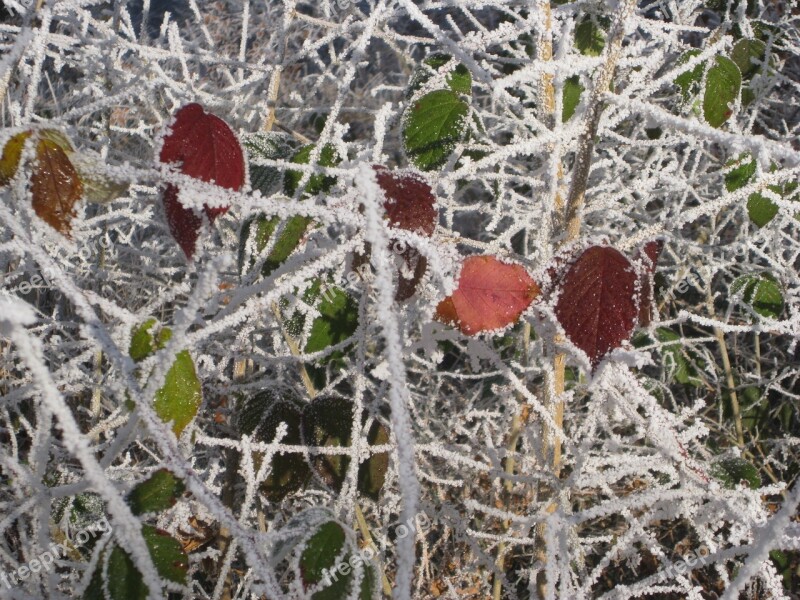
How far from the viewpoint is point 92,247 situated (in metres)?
2.06

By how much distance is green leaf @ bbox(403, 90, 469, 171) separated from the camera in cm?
89

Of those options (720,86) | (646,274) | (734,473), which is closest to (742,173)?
(720,86)

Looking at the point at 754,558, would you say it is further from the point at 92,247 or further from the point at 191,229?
the point at 92,247

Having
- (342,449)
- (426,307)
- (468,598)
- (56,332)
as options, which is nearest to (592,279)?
(426,307)

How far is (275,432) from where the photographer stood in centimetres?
103

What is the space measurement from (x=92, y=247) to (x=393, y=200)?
171 cm

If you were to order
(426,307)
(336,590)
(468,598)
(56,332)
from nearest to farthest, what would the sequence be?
(336,590) < (426,307) < (468,598) < (56,332)

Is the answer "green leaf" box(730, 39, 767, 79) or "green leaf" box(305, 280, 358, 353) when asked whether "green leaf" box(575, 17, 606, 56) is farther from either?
"green leaf" box(305, 280, 358, 353)

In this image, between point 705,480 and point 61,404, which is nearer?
point 61,404

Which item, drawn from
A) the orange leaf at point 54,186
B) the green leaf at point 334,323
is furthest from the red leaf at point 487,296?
the green leaf at point 334,323

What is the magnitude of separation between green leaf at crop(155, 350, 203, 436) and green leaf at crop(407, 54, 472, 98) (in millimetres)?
554

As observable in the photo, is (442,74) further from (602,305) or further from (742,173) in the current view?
(742,173)

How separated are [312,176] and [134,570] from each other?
56 centimetres

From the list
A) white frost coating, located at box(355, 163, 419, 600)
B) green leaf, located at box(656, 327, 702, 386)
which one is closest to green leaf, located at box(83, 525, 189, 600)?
white frost coating, located at box(355, 163, 419, 600)
